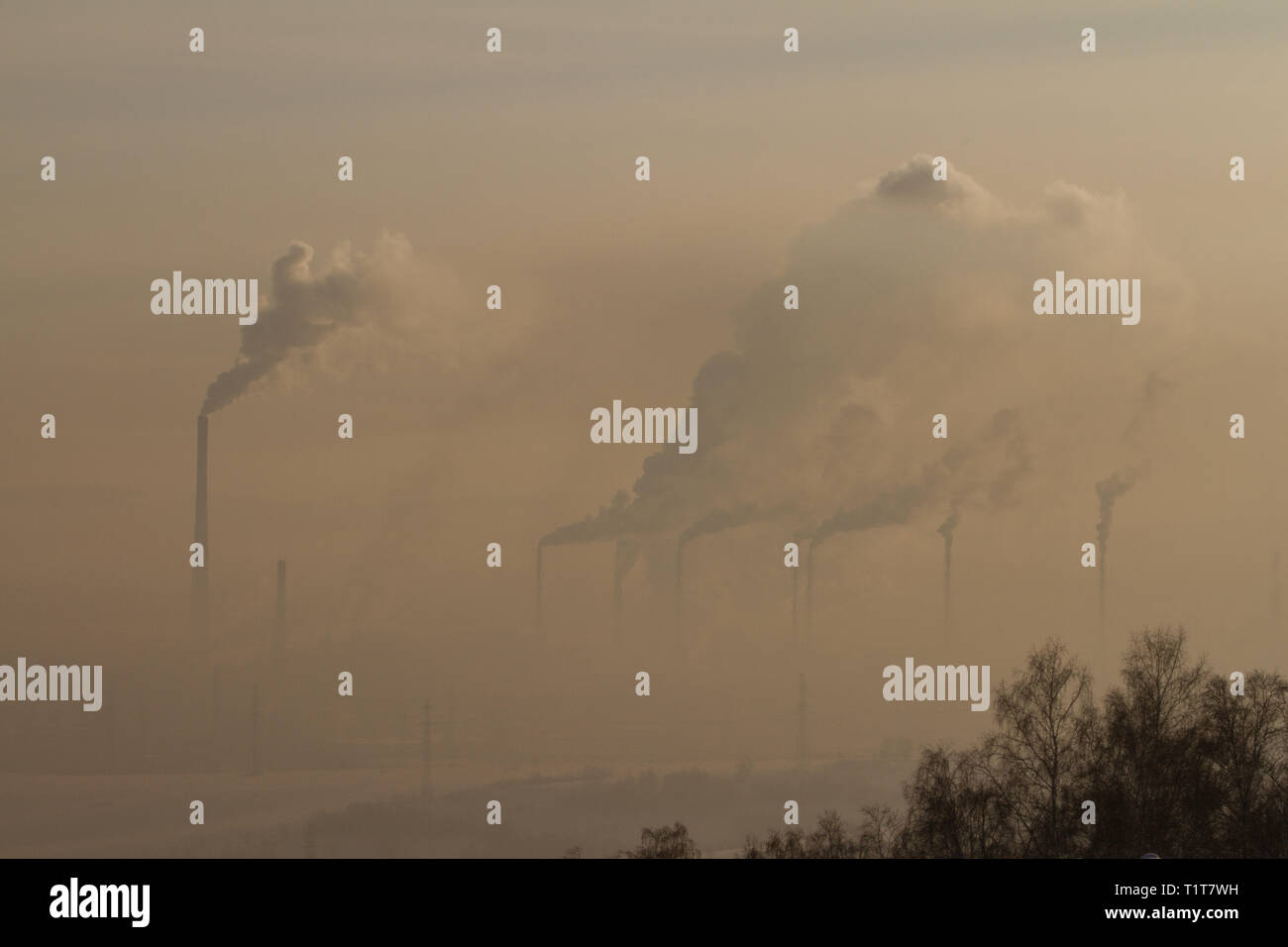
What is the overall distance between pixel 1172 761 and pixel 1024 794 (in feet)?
17.7

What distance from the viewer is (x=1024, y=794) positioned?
188 feet
